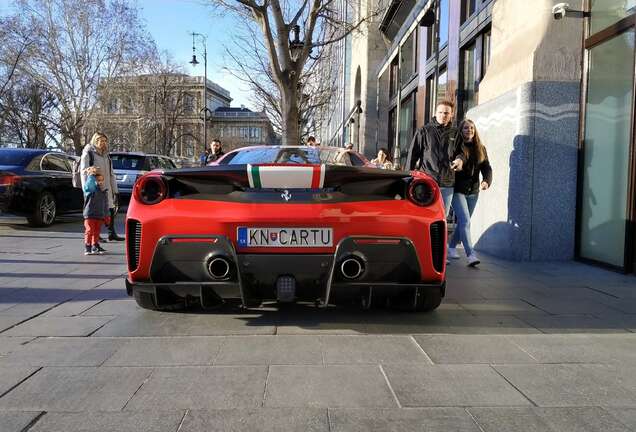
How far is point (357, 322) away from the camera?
3961 mm

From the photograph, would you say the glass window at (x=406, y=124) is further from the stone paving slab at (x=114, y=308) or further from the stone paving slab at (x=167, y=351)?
the stone paving slab at (x=167, y=351)

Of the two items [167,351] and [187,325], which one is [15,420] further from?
[187,325]

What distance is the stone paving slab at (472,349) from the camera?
3135 mm

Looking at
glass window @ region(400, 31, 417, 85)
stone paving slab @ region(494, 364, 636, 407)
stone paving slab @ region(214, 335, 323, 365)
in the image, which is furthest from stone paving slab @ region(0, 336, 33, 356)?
glass window @ region(400, 31, 417, 85)

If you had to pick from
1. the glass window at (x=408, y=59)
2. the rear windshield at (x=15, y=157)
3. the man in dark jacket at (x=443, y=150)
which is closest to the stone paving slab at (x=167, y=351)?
the man in dark jacket at (x=443, y=150)

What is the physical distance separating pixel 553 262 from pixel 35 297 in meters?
6.03

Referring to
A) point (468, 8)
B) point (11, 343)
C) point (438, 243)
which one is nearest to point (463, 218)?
point (438, 243)

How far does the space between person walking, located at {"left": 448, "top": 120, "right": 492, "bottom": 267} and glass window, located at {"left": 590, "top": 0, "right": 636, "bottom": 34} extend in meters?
1.98

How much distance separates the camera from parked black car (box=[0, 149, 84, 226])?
981cm

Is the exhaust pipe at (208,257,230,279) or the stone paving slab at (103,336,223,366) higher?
the exhaust pipe at (208,257,230,279)

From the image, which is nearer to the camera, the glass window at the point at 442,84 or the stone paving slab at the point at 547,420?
the stone paving slab at the point at 547,420

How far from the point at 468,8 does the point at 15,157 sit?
384 inches

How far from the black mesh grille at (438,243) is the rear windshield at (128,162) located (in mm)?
13538

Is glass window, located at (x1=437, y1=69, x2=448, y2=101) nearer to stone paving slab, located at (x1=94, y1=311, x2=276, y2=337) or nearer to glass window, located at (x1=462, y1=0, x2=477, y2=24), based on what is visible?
glass window, located at (x1=462, y1=0, x2=477, y2=24)
